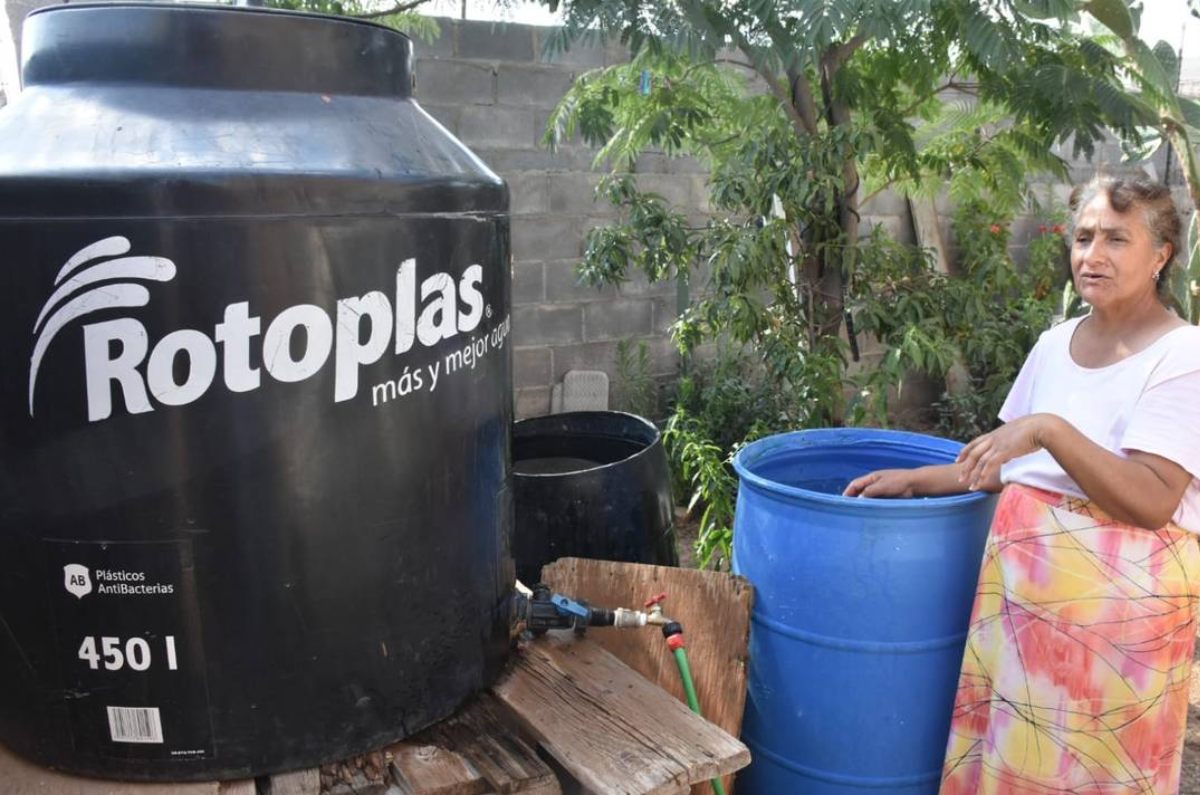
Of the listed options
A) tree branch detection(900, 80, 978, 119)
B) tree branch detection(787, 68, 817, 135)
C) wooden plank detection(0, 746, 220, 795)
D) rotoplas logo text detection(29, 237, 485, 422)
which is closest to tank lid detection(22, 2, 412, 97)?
rotoplas logo text detection(29, 237, 485, 422)

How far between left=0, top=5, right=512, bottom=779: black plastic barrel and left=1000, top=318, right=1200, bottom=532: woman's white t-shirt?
52.1 inches

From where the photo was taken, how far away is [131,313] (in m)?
1.40

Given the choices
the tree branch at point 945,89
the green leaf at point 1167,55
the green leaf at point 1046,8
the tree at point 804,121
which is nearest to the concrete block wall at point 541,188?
the tree at point 804,121

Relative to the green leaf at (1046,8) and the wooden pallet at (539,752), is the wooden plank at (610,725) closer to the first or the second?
the wooden pallet at (539,752)

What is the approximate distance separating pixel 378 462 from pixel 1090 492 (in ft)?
4.63

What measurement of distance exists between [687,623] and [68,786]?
1.38 meters

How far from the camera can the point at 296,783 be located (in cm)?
161

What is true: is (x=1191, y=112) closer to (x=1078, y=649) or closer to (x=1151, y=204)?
(x=1151, y=204)

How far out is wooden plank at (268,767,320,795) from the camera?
62.8 inches

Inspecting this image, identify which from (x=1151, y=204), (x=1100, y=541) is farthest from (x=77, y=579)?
(x=1151, y=204)

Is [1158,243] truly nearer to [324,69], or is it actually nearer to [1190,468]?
[1190,468]

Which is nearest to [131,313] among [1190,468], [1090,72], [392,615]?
[392,615]

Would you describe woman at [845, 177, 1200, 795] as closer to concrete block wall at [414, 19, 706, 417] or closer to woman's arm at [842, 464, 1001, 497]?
woman's arm at [842, 464, 1001, 497]

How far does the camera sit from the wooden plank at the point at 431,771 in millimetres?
1634
